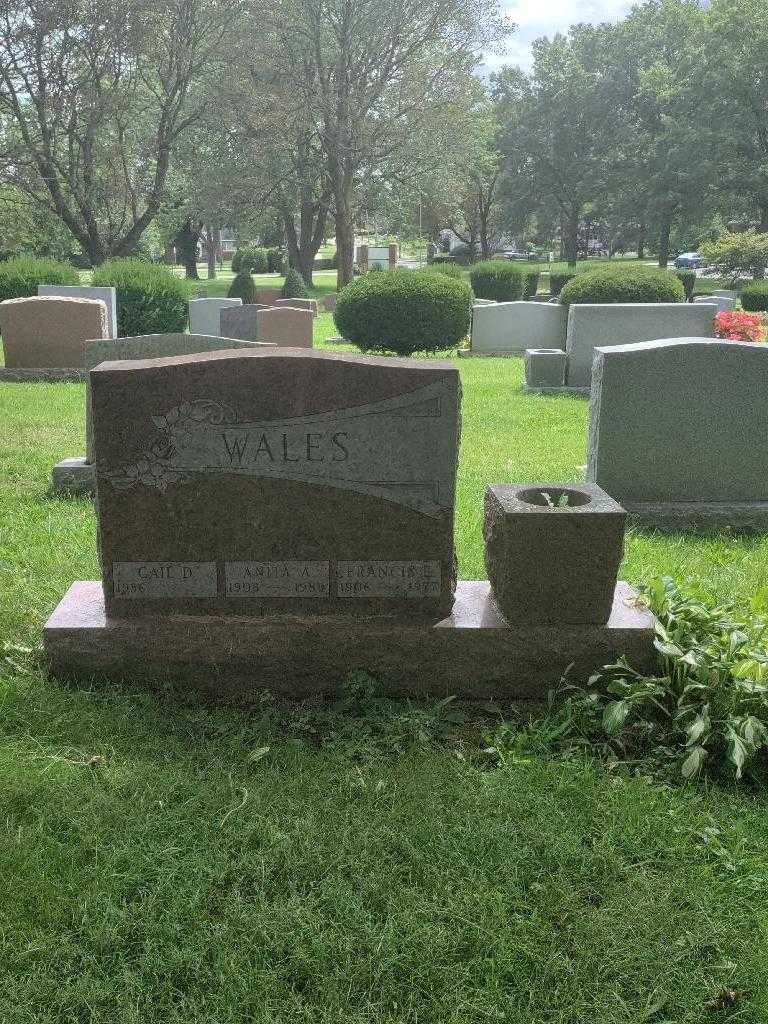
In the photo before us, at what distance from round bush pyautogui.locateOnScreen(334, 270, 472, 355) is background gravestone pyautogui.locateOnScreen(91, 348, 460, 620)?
1358cm

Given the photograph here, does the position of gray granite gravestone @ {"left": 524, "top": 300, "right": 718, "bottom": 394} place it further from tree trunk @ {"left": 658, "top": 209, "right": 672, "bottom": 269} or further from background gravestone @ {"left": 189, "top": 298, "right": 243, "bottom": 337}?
tree trunk @ {"left": 658, "top": 209, "right": 672, "bottom": 269}

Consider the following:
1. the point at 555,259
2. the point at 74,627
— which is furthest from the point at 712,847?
the point at 555,259

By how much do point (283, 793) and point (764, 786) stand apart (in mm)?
1720

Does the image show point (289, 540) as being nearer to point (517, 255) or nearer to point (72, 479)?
point (72, 479)

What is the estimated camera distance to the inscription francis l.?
140 inches

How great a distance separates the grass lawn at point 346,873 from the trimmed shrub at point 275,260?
169 ft

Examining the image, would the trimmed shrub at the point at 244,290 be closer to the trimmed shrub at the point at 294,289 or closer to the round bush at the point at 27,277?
the trimmed shrub at the point at 294,289

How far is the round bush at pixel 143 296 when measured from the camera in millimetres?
17672

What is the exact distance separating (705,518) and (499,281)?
2271cm

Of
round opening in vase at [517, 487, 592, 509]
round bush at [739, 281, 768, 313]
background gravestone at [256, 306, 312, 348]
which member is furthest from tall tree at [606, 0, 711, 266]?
round opening in vase at [517, 487, 592, 509]

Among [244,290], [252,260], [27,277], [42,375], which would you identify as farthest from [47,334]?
[252,260]

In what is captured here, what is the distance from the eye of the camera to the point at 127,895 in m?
2.53

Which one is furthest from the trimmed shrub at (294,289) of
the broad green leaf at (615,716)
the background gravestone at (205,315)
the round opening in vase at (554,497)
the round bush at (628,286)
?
the broad green leaf at (615,716)

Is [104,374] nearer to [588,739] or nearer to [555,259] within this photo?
[588,739]
